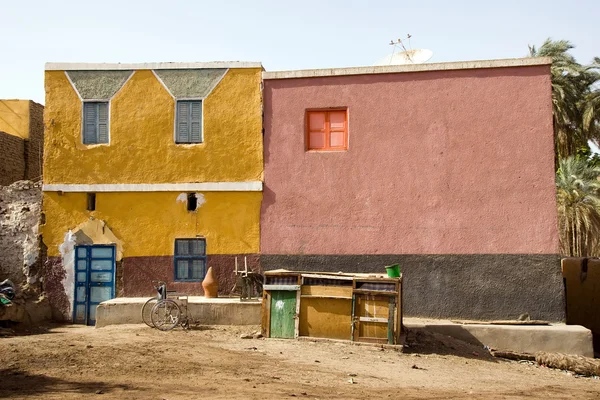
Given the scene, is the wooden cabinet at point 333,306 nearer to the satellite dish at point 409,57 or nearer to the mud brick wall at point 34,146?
the satellite dish at point 409,57

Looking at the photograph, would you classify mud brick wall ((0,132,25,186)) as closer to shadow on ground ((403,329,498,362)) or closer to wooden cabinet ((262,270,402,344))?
wooden cabinet ((262,270,402,344))

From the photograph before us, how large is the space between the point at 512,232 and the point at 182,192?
7763 mm

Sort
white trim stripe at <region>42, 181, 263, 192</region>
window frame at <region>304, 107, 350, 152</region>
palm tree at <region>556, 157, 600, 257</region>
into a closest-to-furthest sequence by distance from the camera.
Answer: window frame at <region>304, 107, 350, 152</region>, white trim stripe at <region>42, 181, 263, 192</region>, palm tree at <region>556, 157, 600, 257</region>

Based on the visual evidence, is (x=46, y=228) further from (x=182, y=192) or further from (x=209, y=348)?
(x=209, y=348)

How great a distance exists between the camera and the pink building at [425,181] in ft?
47.1

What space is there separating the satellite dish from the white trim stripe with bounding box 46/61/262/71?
3732 mm

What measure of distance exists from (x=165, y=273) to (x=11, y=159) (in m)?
7.42

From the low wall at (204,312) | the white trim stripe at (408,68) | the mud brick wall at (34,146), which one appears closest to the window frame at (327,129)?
the white trim stripe at (408,68)

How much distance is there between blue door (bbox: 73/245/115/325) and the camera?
15.6 m

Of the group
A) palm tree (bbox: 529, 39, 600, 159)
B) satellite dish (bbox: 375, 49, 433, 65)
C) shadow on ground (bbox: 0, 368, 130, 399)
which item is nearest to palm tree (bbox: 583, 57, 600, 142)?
palm tree (bbox: 529, 39, 600, 159)

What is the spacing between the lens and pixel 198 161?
1561cm

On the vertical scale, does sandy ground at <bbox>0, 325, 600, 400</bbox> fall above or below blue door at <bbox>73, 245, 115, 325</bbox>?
below

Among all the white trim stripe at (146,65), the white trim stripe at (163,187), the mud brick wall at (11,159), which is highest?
the white trim stripe at (146,65)

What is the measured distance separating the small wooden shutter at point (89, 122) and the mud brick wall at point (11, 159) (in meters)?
4.50
